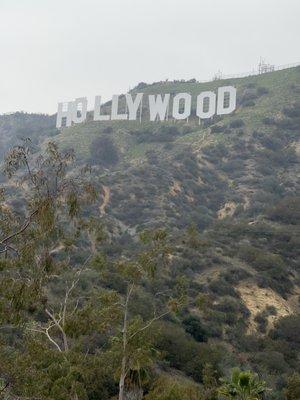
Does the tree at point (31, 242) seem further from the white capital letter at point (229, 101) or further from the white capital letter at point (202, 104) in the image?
the white capital letter at point (202, 104)

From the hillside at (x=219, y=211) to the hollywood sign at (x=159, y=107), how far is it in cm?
226

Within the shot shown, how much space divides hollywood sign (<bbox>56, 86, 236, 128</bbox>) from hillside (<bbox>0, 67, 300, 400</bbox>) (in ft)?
7.43

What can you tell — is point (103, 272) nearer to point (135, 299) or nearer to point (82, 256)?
point (135, 299)

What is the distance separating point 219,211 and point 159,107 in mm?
35583

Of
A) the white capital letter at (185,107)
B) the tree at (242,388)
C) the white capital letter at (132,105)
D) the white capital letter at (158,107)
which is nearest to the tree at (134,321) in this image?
the tree at (242,388)

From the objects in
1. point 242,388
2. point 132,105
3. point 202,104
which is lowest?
point 242,388

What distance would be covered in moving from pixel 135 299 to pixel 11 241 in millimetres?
18062

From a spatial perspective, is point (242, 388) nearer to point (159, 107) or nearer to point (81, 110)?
point (159, 107)

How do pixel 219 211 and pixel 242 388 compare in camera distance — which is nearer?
pixel 242 388

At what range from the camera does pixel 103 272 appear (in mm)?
19484

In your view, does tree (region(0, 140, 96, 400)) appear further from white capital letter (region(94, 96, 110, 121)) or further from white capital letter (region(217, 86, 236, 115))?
white capital letter (region(94, 96, 110, 121))

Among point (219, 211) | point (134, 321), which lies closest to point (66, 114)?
point (219, 211)

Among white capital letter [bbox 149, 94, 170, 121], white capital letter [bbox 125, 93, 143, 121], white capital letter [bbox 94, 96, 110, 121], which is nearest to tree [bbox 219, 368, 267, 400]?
white capital letter [bbox 149, 94, 170, 121]

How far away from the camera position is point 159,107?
330 feet
